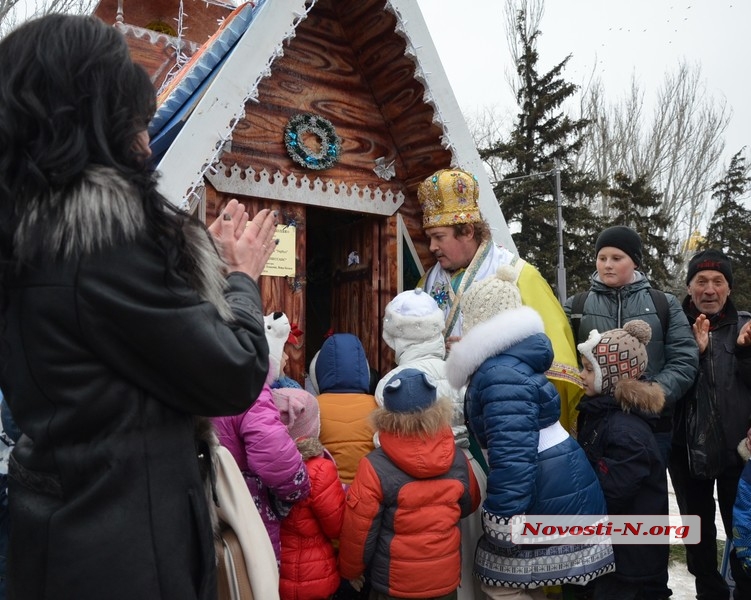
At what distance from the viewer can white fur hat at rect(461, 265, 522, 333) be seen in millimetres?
3135

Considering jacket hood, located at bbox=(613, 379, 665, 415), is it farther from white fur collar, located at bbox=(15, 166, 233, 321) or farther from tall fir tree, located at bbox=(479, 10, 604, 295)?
tall fir tree, located at bbox=(479, 10, 604, 295)

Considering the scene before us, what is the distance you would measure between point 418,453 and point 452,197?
171cm

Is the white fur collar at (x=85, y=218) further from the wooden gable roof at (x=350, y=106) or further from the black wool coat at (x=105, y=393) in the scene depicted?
the wooden gable roof at (x=350, y=106)

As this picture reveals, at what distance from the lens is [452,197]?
392 centimetres

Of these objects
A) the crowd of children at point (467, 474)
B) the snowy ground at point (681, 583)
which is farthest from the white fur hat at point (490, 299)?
the snowy ground at point (681, 583)

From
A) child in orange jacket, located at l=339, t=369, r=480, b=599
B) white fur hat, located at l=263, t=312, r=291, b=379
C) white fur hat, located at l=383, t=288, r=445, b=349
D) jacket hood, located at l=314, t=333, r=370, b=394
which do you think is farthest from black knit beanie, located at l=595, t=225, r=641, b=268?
white fur hat, located at l=263, t=312, r=291, b=379

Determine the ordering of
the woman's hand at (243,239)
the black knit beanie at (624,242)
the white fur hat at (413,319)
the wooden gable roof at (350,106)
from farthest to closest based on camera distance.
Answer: the black knit beanie at (624,242) < the wooden gable roof at (350,106) < the white fur hat at (413,319) < the woman's hand at (243,239)

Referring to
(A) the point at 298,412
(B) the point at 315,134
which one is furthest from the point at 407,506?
(B) the point at 315,134

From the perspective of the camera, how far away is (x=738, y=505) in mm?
3121

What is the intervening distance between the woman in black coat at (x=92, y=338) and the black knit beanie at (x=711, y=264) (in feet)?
11.8

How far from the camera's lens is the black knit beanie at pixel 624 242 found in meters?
4.02

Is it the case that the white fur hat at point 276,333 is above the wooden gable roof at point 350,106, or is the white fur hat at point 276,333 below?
below

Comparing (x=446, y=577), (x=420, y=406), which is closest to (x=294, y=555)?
(x=446, y=577)

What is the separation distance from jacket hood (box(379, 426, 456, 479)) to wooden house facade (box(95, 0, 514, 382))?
1.29 metres
